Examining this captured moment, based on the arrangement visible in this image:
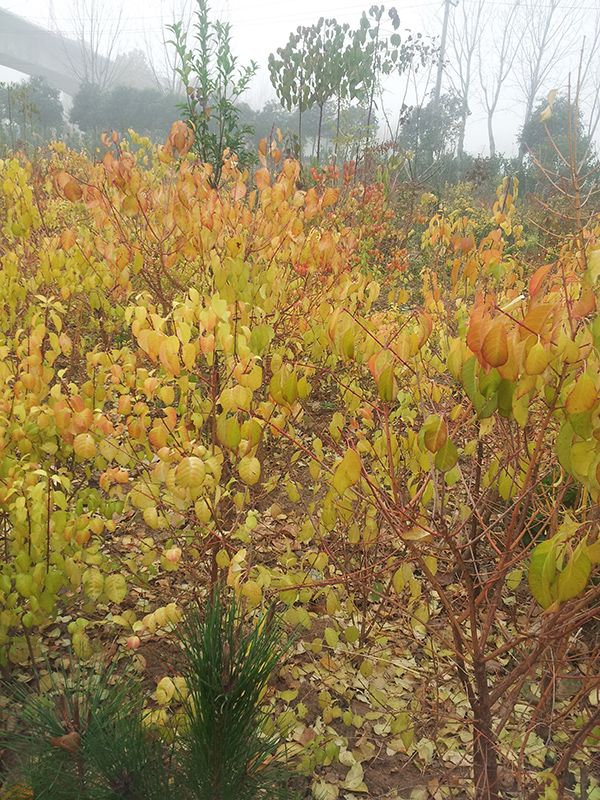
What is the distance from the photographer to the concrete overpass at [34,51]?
4269 centimetres

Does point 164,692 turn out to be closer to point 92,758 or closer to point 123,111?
point 92,758

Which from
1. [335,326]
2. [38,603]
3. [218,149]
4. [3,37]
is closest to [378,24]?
[218,149]

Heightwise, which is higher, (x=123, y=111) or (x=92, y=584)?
(x=123, y=111)

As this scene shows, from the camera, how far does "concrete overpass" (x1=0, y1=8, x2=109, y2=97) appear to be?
140ft

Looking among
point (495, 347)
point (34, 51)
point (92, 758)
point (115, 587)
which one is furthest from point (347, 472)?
point (34, 51)

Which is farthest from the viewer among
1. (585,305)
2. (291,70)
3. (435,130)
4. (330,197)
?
(435,130)

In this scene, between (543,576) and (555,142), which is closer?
(543,576)

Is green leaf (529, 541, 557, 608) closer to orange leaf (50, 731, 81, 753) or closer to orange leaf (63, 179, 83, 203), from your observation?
orange leaf (50, 731, 81, 753)

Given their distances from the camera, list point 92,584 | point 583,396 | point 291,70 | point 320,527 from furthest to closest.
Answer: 1. point 291,70
2. point 320,527
3. point 92,584
4. point 583,396

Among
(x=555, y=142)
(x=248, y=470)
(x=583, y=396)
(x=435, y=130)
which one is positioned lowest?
(x=248, y=470)

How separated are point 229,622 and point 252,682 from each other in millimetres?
126

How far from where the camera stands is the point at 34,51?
45.1m

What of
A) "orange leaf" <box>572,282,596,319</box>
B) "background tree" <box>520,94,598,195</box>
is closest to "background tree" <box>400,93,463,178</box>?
"background tree" <box>520,94,598,195</box>

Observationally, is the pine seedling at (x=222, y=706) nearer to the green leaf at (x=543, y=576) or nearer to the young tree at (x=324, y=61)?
the green leaf at (x=543, y=576)
